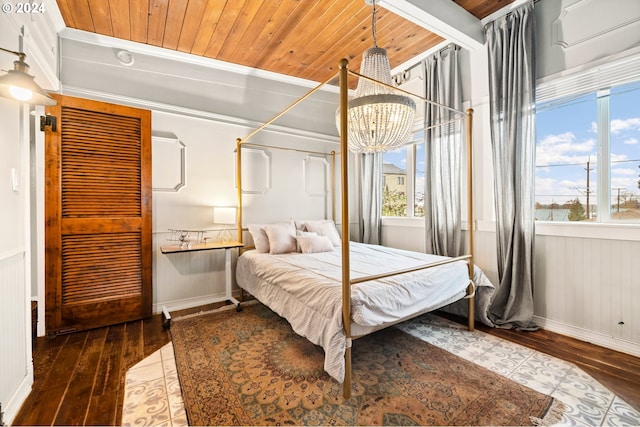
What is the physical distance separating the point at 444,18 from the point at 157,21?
2694 millimetres

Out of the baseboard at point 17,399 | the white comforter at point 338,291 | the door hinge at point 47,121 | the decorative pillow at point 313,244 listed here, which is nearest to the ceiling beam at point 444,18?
the white comforter at point 338,291

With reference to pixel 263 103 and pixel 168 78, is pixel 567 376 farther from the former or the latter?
pixel 168 78

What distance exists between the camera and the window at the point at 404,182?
3.87 metres

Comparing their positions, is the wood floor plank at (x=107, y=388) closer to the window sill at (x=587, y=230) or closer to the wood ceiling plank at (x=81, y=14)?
the wood ceiling plank at (x=81, y=14)

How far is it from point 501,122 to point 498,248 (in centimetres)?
123

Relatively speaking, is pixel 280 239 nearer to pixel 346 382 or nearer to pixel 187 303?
pixel 187 303

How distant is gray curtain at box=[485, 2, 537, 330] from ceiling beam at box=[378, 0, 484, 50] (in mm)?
208

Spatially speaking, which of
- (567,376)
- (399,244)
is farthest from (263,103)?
(567,376)

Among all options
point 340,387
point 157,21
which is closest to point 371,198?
point 340,387

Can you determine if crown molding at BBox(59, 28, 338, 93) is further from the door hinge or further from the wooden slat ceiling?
the door hinge

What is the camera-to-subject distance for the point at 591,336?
7.94 ft

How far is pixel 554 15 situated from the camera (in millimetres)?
2541

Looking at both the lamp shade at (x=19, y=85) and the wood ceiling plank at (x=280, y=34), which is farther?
the wood ceiling plank at (x=280, y=34)

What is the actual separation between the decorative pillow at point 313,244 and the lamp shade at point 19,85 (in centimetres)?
241
